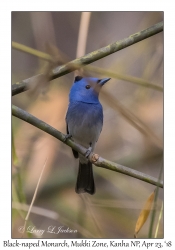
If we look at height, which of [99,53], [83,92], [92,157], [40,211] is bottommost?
[40,211]

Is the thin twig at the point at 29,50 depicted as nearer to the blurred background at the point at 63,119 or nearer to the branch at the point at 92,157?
the blurred background at the point at 63,119

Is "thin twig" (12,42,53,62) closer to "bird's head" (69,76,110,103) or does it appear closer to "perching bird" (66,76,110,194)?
"bird's head" (69,76,110,103)

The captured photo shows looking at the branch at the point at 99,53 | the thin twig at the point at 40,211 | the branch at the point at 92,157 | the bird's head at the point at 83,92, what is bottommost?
the thin twig at the point at 40,211

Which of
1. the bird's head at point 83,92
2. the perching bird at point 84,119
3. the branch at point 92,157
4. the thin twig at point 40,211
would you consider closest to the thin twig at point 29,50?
the branch at point 92,157

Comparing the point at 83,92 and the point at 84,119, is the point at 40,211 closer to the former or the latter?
the point at 84,119

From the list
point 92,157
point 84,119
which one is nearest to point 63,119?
point 84,119

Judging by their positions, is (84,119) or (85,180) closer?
(85,180)
